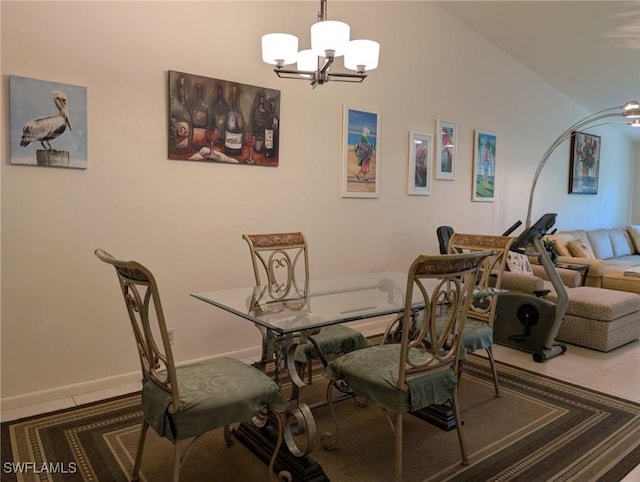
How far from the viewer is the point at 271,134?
11.1ft

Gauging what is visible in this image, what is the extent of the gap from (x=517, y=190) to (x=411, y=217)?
1.91 metres

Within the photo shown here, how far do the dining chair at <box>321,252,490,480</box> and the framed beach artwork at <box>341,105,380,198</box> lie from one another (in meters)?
2.03

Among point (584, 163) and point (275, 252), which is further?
point (584, 163)

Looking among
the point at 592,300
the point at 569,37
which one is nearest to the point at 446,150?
the point at 569,37

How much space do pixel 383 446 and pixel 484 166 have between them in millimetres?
3684

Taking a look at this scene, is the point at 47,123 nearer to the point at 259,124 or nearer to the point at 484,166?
the point at 259,124

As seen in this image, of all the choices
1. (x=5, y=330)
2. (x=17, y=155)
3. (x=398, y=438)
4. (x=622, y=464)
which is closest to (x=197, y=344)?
(x=5, y=330)

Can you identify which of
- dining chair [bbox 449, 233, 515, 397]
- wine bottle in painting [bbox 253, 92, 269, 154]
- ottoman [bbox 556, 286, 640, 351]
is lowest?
ottoman [bbox 556, 286, 640, 351]

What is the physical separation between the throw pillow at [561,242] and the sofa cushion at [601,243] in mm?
913

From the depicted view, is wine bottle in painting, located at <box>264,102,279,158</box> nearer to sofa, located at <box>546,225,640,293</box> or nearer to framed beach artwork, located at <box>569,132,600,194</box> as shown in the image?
sofa, located at <box>546,225,640,293</box>

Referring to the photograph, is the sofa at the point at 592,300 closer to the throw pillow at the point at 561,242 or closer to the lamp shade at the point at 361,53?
the throw pillow at the point at 561,242

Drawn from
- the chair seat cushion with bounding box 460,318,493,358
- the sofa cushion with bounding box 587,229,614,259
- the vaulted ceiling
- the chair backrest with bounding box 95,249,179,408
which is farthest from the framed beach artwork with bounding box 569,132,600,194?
the chair backrest with bounding box 95,249,179,408

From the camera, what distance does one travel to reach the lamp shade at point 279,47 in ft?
7.51

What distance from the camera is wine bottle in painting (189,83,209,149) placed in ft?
9.91
